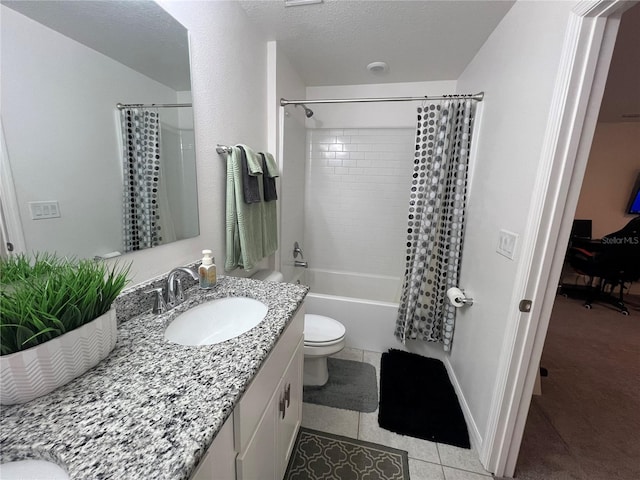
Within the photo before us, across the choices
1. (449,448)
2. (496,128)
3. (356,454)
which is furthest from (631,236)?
(356,454)

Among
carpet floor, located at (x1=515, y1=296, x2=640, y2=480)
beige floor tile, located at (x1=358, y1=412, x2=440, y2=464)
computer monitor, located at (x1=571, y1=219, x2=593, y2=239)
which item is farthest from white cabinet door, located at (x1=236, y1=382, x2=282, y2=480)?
computer monitor, located at (x1=571, y1=219, x2=593, y2=239)

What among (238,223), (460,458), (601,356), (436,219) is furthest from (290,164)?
(601,356)

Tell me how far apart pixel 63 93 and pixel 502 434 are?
2073 millimetres

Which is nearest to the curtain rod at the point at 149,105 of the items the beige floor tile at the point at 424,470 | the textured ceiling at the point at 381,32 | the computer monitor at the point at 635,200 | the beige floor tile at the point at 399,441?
the textured ceiling at the point at 381,32

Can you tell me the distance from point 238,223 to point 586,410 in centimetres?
244

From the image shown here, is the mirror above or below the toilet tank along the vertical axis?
above

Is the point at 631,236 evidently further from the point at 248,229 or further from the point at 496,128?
the point at 248,229

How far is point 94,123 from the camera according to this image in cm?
79

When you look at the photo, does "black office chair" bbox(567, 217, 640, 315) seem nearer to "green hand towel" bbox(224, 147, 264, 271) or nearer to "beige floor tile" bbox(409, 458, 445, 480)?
"beige floor tile" bbox(409, 458, 445, 480)

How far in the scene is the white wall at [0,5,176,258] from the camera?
2.07ft

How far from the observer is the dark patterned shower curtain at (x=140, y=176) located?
0.91m

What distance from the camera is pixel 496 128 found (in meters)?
1.45

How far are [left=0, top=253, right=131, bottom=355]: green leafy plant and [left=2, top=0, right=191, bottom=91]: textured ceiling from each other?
63 cm

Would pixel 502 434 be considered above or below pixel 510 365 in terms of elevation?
below
